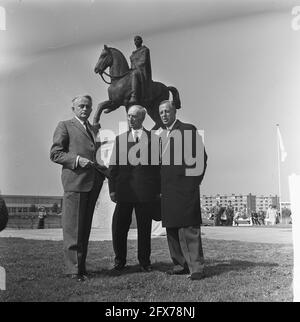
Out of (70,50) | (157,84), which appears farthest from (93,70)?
(157,84)

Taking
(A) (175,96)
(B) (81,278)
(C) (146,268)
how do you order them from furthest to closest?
1. (A) (175,96)
2. (C) (146,268)
3. (B) (81,278)

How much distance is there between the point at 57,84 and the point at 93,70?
10.2 inches

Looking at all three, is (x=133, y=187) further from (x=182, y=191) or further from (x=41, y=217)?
(x=41, y=217)

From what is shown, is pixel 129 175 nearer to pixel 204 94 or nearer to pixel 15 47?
pixel 204 94

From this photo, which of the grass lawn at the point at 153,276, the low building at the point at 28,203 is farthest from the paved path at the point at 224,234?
the low building at the point at 28,203

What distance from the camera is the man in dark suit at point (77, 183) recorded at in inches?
100

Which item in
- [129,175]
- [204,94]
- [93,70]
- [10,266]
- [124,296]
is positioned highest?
[93,70]

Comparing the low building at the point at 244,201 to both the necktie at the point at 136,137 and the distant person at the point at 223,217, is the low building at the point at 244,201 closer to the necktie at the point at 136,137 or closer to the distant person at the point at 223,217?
the distant person at the point at 223,217

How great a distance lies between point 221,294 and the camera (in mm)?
2492

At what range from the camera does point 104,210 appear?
2672mm

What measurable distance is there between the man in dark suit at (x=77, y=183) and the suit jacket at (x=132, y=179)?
0.29ft

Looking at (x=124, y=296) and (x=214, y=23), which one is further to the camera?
(x=214, y=23)

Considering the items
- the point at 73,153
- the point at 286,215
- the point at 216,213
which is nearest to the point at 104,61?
the point at 73,153

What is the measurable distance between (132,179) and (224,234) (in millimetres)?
710
